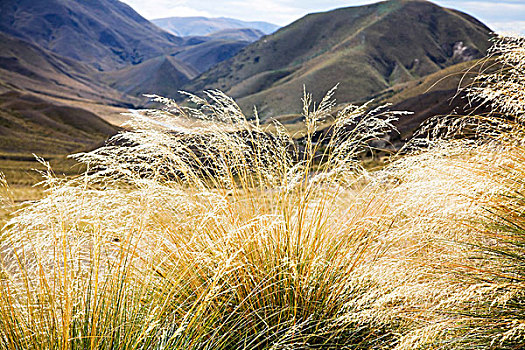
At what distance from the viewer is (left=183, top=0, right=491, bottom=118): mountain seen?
93125mm

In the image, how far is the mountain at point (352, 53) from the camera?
306 ft

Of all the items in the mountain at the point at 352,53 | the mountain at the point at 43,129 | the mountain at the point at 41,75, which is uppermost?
the mountain at the point at 352,53

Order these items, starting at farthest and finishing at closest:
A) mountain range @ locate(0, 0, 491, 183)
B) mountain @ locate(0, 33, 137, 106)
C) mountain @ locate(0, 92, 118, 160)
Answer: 1. mountain @ locate(0, 33, 137, 106)
2. mountain range @ locate(0, 0, 491, 183)
3. mountain @ locate(0, 92, 118, 160)

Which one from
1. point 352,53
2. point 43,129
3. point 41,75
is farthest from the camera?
point 41,75

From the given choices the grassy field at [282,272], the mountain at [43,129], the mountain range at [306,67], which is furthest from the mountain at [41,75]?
the grassy field at [282,272]

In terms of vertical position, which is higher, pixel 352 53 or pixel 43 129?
pixel 352 53

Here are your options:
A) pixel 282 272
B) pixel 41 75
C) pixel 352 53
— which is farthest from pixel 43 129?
pixel 41 75

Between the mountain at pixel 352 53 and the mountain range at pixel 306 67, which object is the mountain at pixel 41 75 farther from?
the mountain at pixel 352 53

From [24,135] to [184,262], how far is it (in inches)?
2567

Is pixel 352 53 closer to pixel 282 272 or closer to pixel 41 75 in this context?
pixel 282 272

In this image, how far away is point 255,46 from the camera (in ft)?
513

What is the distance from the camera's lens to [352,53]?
4117 inches

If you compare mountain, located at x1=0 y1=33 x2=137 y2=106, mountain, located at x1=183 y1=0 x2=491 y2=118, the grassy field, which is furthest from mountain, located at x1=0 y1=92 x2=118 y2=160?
mountain, located at x1=0 y1=33 x2=137 y2=106

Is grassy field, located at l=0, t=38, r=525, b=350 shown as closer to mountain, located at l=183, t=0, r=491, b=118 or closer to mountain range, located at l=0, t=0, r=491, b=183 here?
mountain range, located at l=0, t=0, r=491, b=183
